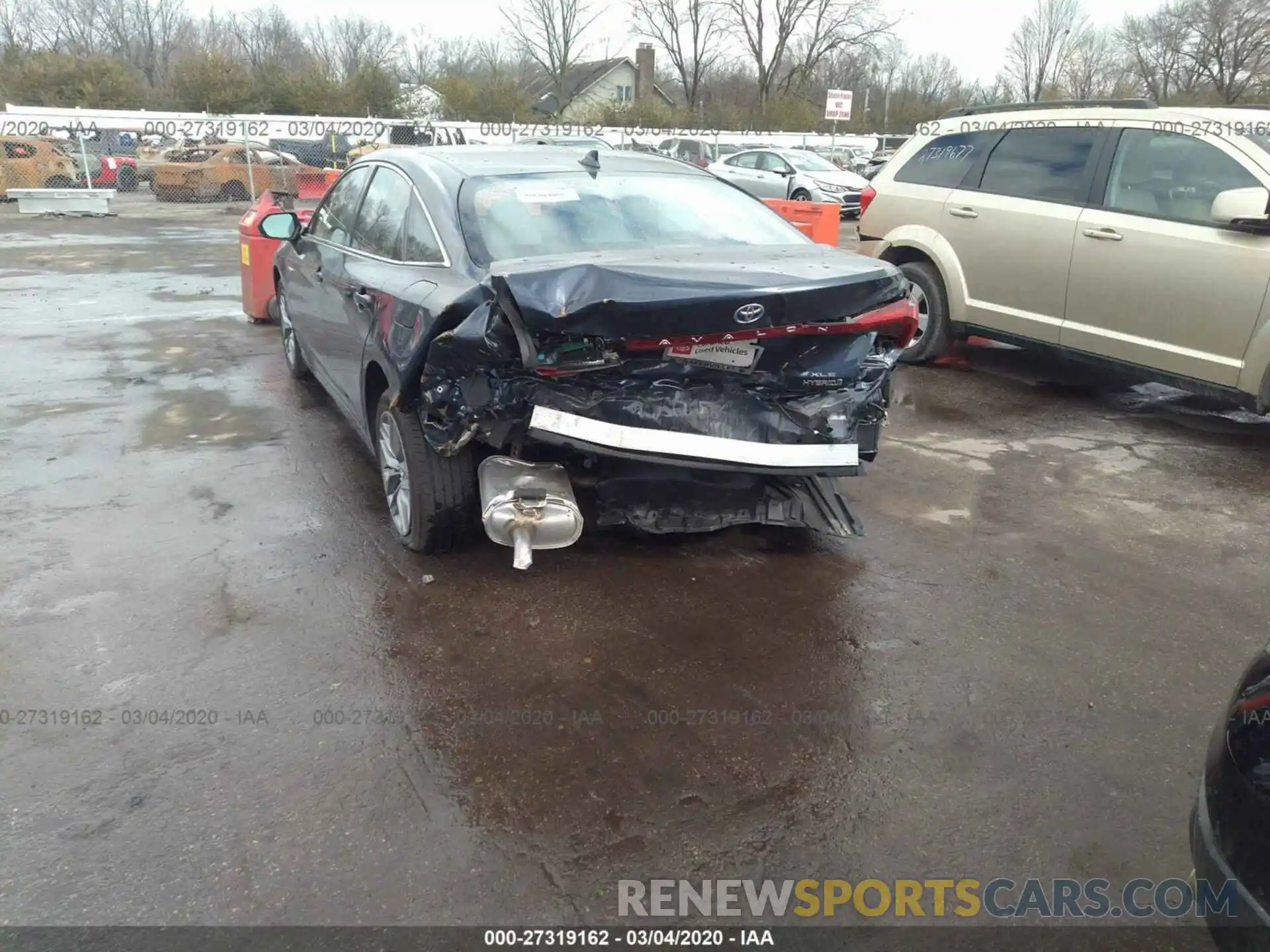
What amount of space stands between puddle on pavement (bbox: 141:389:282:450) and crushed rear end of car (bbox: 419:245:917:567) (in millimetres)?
2543

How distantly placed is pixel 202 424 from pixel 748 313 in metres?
4.01

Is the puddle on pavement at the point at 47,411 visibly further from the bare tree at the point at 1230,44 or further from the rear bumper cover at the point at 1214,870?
the bare tree at the point at 1230,44

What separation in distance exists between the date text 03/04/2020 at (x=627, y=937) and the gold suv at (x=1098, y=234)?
4.79 metres

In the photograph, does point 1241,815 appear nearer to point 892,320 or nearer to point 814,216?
point 892,320

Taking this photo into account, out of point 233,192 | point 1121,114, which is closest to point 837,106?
point 233,192

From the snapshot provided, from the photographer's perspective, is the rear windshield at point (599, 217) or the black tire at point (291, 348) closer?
the rear windshield at point (599, 217)

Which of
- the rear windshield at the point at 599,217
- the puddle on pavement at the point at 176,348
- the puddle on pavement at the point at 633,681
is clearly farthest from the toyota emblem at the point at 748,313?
the puddle on pavement at the point at 176,348

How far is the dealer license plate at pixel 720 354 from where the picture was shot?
3430mm

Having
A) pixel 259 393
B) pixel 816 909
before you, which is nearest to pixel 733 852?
pixel 816 909

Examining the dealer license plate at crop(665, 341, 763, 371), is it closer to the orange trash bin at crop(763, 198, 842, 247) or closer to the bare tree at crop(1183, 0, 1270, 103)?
the orange trash bin at crop(763, 198, 842, 247)

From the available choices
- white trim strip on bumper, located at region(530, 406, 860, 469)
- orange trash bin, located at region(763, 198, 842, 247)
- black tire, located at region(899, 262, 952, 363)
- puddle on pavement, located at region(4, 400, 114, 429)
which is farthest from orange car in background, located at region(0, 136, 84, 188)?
white trim strip on bumper, located at region(530, 406, 860, 469)

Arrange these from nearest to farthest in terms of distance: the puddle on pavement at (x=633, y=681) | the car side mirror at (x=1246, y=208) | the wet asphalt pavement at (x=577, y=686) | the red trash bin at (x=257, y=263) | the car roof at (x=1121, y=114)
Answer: the wet asphalt pavement at (x=577, y=686) → the puddle on pavement at (x=633, y=681) → the car side mirror at (x=1246, y=208) → the car roof at (x=1121, y=114) → the red trash bin at (x=257, y=263)

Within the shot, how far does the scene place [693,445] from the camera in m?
3.47

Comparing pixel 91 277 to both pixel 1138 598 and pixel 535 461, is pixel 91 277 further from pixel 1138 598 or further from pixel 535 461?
pixel 1138 598
